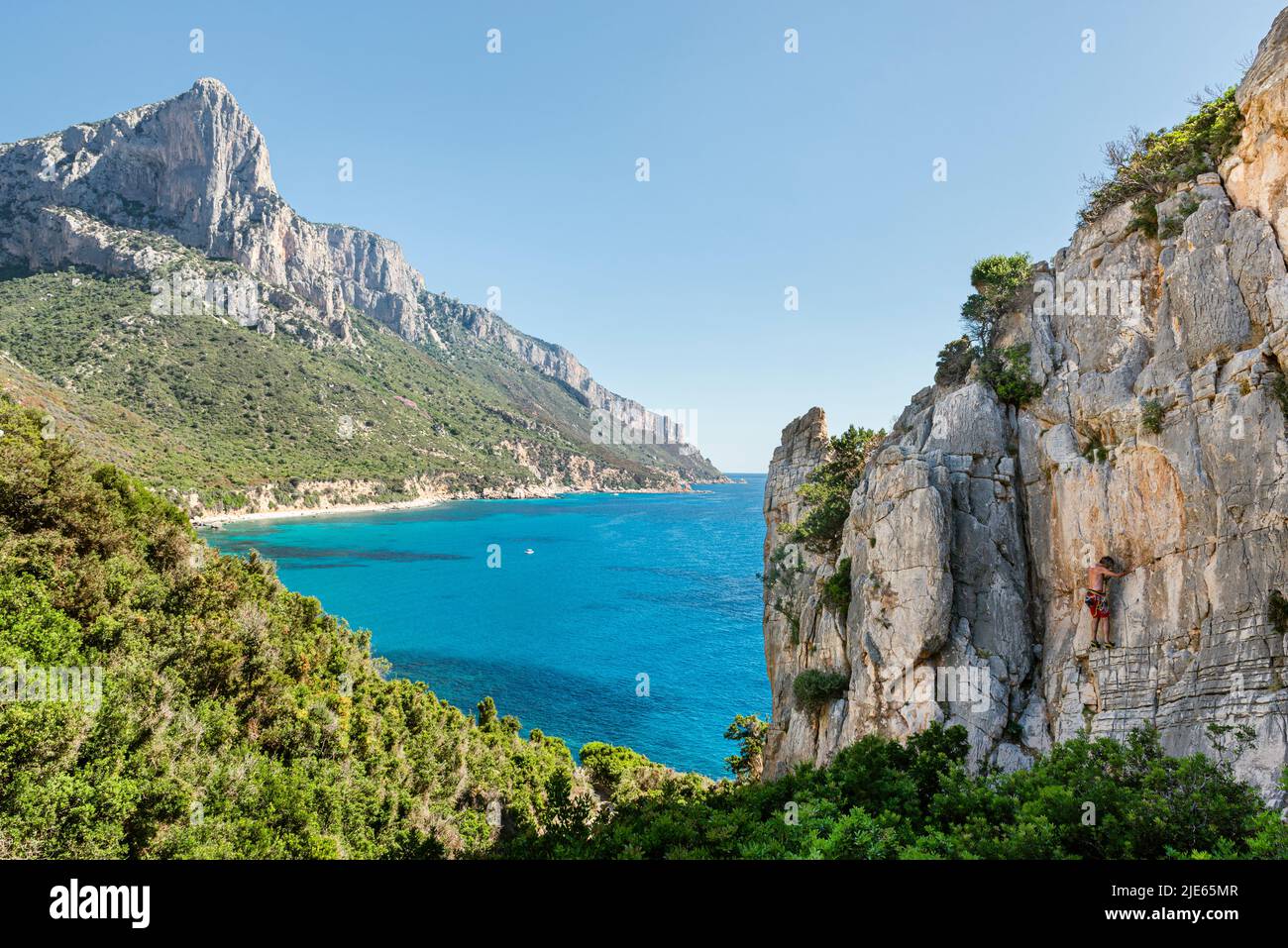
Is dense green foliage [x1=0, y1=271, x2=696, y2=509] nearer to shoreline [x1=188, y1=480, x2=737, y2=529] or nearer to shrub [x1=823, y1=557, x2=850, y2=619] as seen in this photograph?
shoreline [x1=188, y1=480, x2=737, y2=529]

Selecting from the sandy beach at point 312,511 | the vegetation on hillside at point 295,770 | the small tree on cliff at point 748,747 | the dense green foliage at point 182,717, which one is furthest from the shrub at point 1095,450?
the sandy beach at point 312,511

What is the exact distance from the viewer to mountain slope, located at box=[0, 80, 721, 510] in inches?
3831

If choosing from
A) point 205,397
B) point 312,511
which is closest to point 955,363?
point 312,511

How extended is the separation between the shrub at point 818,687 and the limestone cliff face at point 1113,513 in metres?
0.49

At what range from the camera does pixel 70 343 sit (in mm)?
99938

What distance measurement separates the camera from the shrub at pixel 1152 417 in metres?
13.5

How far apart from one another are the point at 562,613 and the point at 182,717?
51949 millimetres

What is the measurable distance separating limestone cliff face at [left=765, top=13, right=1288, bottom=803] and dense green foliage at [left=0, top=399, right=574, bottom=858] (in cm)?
1100

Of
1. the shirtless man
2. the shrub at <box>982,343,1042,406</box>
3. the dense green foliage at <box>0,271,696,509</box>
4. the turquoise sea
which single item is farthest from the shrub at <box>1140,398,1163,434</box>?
the dense green foliage at <box>0,271,696,509</box>

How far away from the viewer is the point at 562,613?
2532 inches

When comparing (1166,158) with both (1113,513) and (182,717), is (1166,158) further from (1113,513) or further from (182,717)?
(182,717)
